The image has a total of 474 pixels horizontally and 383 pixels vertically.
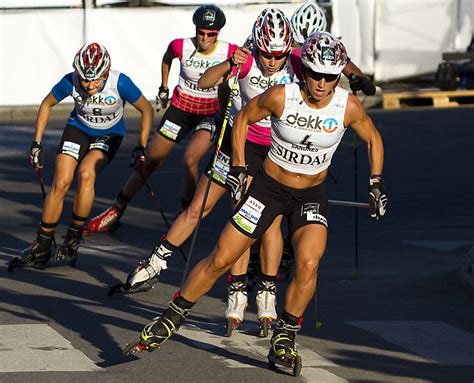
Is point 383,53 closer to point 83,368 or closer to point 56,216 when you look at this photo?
point 56,216

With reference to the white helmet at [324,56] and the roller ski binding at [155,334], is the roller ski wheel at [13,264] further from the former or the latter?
the white helmet at [324,56]

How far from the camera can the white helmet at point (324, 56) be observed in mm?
8867

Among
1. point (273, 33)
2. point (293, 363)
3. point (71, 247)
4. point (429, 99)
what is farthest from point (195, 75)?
point (429, 99)

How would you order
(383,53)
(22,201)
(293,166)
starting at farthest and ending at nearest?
(383,53) < (22,201) < (293,166)

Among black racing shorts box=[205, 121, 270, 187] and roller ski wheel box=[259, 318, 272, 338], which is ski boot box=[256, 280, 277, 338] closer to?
roller ski wheel box=[259, 318, 272, 338]

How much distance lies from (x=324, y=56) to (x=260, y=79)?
1720 millimetres

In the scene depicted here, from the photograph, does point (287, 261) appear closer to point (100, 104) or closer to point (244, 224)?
point (100, 104)

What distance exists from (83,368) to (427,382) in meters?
2.13

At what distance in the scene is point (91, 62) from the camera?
12.2m

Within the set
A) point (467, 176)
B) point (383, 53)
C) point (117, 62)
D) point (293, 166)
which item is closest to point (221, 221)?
point (467, 176)

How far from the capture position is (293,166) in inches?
366

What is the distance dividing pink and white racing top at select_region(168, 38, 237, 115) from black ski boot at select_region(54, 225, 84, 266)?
1.79 m

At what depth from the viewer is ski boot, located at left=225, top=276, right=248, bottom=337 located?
9992 millimetres

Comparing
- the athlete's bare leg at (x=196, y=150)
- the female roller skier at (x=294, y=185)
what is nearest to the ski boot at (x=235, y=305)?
the female roller skier at (x=294, y=185)
